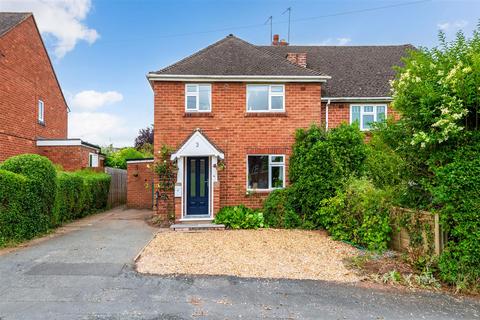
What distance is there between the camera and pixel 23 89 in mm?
14625

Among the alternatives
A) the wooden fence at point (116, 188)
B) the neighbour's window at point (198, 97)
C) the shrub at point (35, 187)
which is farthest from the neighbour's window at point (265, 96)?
the wooden fence at point (116, 188)

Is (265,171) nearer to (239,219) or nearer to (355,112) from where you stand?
(239,219)

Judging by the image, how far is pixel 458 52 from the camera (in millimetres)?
5750

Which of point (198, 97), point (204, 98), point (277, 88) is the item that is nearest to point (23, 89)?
point (198, 97)

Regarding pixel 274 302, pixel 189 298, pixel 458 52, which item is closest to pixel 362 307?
pixel 274 302

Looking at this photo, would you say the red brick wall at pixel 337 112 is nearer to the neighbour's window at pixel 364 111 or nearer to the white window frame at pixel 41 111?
the neighbour's window at pixel 364 111

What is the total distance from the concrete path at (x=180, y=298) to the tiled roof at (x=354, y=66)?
9.55 metres

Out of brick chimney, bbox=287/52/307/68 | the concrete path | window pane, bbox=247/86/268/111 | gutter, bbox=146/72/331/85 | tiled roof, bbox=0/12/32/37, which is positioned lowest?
the concrete path

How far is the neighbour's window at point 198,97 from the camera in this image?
1146cm

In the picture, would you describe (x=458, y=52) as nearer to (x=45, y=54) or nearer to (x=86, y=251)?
(x=86, y=251)

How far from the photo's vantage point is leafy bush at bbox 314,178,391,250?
730 centimetres

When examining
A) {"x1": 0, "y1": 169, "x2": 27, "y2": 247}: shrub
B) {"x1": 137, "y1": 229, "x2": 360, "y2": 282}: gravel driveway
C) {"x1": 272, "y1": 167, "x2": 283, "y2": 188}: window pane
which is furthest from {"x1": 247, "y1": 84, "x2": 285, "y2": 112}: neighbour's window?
{"x1": 0, "y1": 169, "x2": 27, "y2": 247}: shrub

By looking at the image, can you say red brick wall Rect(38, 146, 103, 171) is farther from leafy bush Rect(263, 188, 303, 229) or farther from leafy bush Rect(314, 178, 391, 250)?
leafy bush Rect(314, 178, 391, 250)

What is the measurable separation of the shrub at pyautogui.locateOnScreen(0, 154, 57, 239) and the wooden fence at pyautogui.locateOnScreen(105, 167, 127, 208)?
816 centimetres
